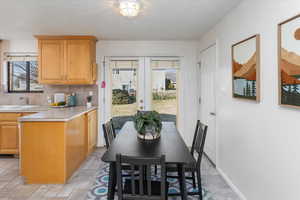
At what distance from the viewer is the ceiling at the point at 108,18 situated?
8.30 feet

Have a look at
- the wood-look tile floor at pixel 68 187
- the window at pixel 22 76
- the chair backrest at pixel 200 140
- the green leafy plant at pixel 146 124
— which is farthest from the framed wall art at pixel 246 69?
the window at pixel 22 76

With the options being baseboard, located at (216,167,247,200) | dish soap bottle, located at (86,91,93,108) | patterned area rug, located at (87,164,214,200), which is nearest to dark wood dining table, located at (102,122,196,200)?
patterned area rug, located at (87,164,214,200)

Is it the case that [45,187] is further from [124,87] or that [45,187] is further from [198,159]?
[124,87]

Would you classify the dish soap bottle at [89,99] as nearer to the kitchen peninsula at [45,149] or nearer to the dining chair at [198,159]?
the kitchen peninsula at [45,149]

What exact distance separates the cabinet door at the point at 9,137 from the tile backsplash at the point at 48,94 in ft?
2.89

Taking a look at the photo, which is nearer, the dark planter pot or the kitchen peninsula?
the dark planter pot

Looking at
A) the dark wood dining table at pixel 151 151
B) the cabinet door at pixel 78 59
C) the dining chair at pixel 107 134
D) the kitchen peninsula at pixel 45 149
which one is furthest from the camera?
the cabinet door at pixel 78 59

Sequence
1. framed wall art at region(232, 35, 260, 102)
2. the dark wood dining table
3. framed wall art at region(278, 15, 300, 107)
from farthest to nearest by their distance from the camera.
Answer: framed wall art at region(232, 35, 260, 102)
the dark wood dining table
framed wall art at region(278, 15, 300, 107)

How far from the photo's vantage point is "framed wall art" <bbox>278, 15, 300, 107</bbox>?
1438mm

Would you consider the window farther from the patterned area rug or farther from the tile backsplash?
the patterned area rug

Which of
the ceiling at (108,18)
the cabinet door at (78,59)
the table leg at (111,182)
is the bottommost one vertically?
the table leg at (111,182)

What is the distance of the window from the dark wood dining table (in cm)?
318

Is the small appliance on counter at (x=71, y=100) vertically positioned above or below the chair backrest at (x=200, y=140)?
above

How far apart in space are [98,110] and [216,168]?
2686 mm
